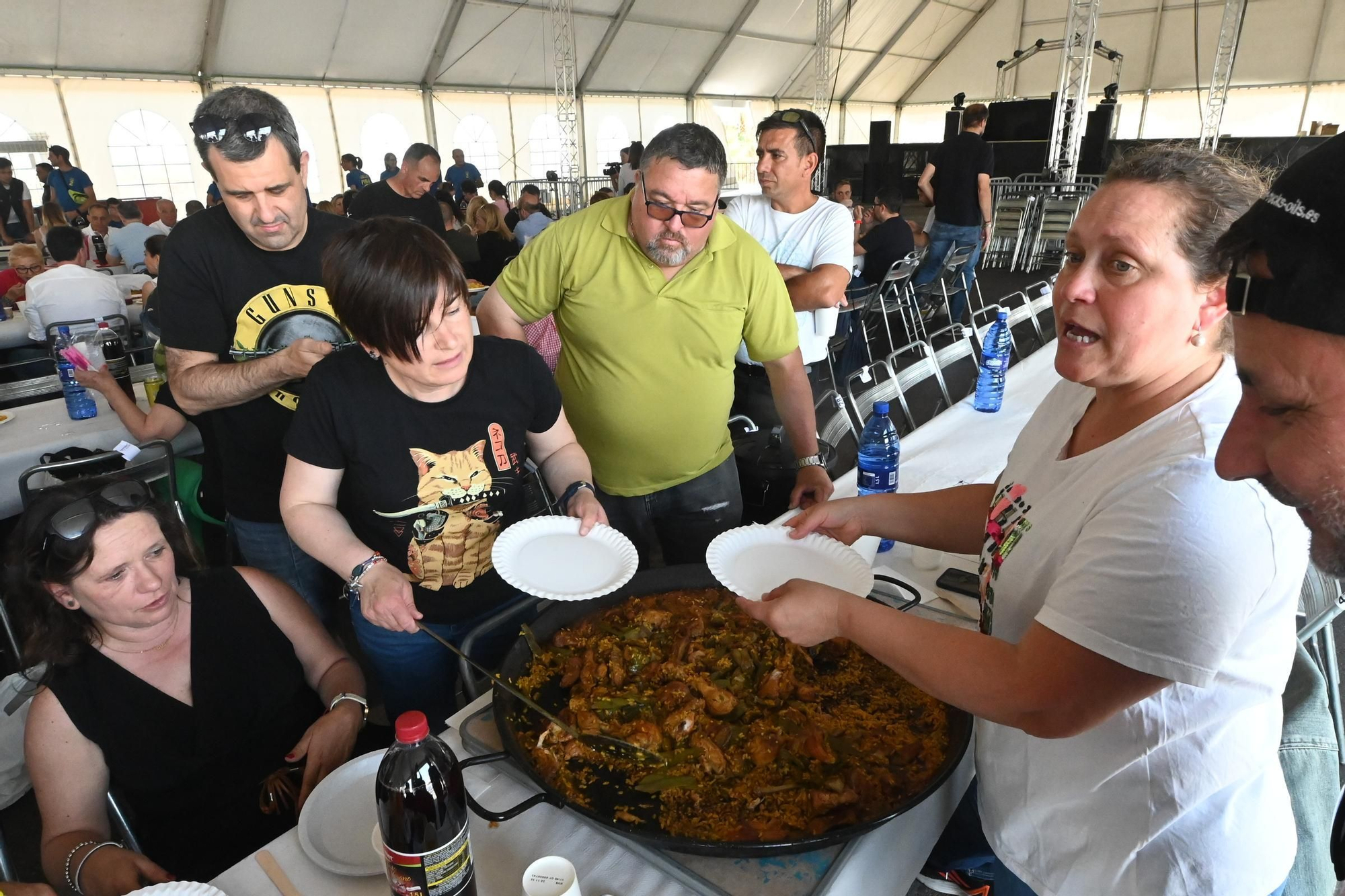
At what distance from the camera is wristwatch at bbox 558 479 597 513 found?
181cm

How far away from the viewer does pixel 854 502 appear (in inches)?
66.7

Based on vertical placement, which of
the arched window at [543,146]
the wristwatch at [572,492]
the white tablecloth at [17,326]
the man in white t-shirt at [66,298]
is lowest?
the wristwatch at [572,492]

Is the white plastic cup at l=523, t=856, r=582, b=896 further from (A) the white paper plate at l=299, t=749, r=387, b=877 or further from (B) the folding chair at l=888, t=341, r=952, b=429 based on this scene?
(B) the folding chair at l=888, t=341, r=952, b=429

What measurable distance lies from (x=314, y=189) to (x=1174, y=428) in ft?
54.6

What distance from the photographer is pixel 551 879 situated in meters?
0.96

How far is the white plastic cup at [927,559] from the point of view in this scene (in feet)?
6.44

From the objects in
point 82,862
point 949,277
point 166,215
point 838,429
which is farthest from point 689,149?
point 166,215

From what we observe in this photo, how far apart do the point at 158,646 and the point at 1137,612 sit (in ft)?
5.59

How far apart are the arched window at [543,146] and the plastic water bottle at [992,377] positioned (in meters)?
15.7

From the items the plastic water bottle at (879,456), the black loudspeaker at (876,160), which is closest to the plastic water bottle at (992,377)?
the plastic water bottle at (879,456)

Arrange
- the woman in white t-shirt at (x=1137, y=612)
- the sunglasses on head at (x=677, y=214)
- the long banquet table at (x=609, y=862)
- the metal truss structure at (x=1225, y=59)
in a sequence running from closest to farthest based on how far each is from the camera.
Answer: the woman in white t-shirt at (x=1137, y=612)
the long banquet table at (x=609, y=862)
the sunglasses on head at (x=677, y=214)
the metal truss structure at (x=1225, y=59)

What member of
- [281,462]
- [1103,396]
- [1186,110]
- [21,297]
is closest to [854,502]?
[1103,396]

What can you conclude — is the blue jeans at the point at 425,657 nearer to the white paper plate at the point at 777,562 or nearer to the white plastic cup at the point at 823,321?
the white paper plate at the point at 777,562

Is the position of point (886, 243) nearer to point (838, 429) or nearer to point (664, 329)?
point (838, 429)
